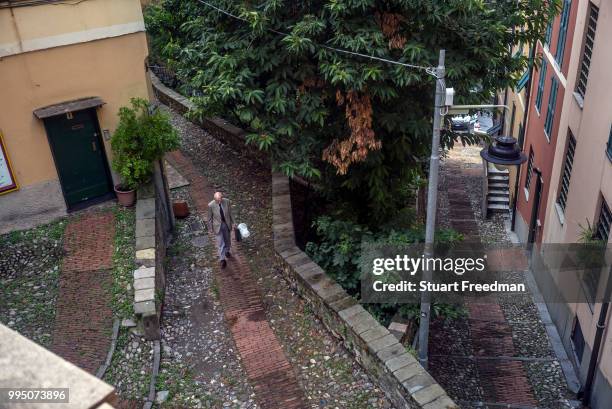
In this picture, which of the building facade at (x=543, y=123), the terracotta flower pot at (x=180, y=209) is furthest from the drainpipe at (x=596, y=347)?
the terracotta flower pot at (x=180, y=209)

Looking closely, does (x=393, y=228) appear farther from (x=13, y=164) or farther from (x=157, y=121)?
(x=13, y=164)

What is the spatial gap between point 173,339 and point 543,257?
11335mm

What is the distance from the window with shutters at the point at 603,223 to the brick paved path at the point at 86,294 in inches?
358

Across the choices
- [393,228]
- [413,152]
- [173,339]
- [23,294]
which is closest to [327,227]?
[393,228]

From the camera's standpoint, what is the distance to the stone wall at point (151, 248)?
9078mm

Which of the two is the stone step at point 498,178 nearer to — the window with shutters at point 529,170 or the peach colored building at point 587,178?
the window with shutters at point 529,170

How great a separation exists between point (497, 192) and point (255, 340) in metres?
15.7

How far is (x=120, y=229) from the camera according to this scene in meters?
11.4

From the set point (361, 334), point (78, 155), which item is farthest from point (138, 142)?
point (361, 334)

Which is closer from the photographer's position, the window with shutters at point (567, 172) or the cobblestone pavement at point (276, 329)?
the cobblestone pavement at point (276, 329)

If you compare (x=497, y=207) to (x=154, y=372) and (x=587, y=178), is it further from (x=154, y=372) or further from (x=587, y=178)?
(x=154, y=372)

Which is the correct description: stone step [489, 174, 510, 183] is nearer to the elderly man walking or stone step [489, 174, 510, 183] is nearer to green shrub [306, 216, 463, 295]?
green shrub [306, 216, 463, 295]

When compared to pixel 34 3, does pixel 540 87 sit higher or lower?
Answer: lower

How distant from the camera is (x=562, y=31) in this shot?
52.5 feet
